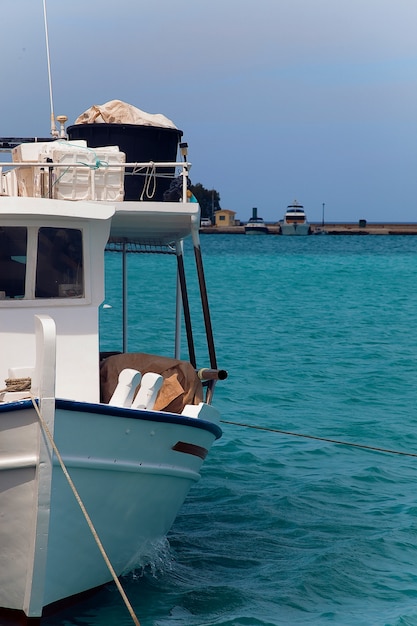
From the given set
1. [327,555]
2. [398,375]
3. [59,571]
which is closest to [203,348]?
[398,375]

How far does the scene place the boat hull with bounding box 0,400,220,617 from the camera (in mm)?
8172

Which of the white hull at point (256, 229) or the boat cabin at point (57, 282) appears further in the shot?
the white hull at point (256, 229)

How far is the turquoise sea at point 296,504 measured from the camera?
9.98 metres

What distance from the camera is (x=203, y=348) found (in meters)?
29.8

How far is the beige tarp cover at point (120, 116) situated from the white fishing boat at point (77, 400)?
88cm

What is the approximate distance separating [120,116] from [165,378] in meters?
3.33

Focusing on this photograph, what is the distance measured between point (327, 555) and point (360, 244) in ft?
339

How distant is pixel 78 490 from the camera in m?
8.55

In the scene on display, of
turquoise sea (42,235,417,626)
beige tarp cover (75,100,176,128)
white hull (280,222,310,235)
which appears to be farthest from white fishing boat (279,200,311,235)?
beige tarp cover (75,100,176,128)

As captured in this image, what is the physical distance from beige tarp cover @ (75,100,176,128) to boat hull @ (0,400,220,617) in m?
3.74

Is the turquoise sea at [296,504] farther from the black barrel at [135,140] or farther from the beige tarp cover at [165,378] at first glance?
the black barrel at [135,140]

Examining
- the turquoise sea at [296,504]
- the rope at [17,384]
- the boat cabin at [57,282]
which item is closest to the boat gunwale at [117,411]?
the rope at [17,384]

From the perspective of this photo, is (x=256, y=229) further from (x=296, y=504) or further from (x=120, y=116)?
(x=120, y=116)

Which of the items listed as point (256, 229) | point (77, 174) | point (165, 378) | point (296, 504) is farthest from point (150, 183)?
point (256, 229)
